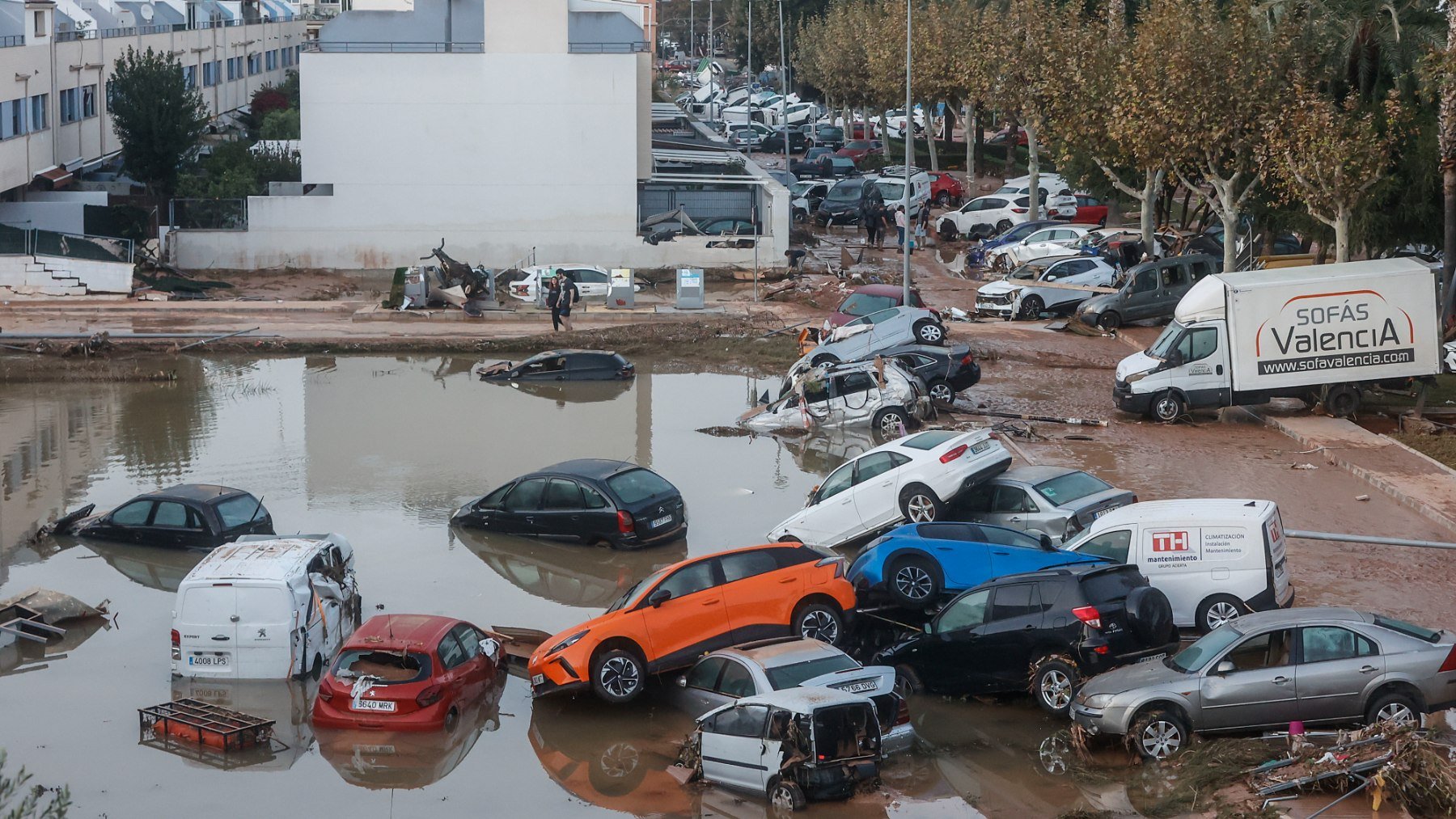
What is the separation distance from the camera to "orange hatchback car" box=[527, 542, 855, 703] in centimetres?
1389

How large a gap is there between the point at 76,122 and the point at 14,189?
564cm

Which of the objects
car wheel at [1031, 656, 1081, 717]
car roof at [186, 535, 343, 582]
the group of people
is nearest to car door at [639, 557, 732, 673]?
car wheel at [1031, 656, 1081, 717]

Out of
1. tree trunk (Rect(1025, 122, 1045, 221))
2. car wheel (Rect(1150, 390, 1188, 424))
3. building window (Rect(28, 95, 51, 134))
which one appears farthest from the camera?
building window (Rect(28, 95, 51, 134))

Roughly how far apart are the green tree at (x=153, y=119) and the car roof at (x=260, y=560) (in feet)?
124

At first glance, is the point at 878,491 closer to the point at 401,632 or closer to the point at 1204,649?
the point at 1204,649

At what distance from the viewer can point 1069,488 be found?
58.7 feet

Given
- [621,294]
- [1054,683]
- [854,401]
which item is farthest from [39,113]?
[1054,683]

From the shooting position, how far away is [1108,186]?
4425 cm

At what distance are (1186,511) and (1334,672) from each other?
3.25 metres

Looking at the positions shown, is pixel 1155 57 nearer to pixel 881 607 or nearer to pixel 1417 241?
pixel 1417 241

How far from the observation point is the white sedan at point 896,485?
17.9 m

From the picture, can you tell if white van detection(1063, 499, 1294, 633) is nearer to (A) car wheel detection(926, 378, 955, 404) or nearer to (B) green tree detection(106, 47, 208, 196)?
(A) car wheel detection(926, 378, 955, 404)

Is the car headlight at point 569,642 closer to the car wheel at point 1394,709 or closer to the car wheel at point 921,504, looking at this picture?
the car wheel at point 921,504

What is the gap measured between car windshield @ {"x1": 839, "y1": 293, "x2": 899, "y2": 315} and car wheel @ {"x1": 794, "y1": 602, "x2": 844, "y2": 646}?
16.9 meters
